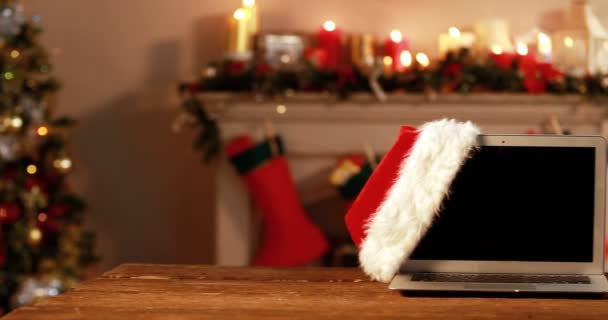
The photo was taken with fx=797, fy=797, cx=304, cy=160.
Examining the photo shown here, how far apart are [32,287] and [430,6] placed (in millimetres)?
1987

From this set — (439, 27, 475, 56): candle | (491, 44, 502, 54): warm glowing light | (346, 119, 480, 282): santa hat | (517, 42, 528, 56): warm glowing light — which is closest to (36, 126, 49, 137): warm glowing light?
(439, 27, 475, 56): candle

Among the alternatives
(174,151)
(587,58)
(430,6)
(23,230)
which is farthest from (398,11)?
(23,230)

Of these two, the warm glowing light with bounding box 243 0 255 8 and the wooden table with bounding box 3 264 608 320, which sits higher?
the warm glowing light with bounding box 243 0 255 8

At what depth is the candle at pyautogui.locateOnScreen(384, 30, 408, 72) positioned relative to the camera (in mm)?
3316

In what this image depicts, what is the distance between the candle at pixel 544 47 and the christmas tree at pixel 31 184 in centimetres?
193

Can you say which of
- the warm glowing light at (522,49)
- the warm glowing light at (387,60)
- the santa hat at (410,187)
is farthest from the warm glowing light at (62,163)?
the santa hat at (410,187)

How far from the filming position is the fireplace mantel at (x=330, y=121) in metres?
3.13

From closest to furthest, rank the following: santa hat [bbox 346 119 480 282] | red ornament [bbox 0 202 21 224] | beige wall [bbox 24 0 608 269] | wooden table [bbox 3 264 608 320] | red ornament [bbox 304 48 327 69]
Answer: wooden table [bbox 3 264 608 320], santa hat [bbox 346 119 480 282], red ornament [bbox 0 202 21 224], red ornament [bbox 304 48 327 69], beige wall [bbox 24 0 608 269]

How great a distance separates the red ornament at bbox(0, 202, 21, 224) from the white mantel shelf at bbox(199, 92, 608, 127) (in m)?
0.83

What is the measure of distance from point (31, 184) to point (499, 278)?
7.61ft

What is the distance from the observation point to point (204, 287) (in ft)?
3.98

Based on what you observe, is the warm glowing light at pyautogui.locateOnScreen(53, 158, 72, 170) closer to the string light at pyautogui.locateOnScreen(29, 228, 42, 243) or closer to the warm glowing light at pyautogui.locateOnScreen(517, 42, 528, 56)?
the string light at pyautogui.locateOnScreen(29, 228, 42, 243)

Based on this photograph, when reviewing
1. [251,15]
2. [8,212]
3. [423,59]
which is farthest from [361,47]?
[8,212]

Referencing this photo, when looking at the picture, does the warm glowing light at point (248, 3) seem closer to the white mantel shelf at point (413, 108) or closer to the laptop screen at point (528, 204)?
the white mantel shelf at point (413, 108)
